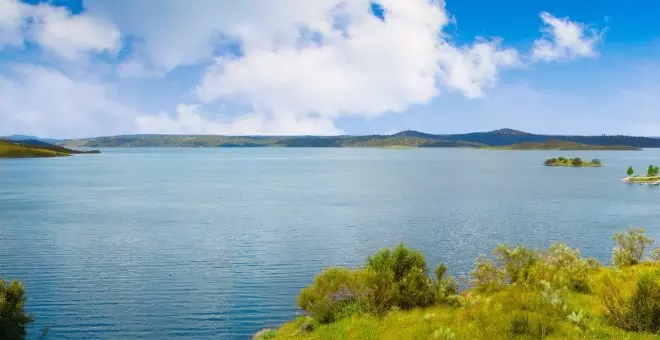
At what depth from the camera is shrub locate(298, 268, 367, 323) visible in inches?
1172

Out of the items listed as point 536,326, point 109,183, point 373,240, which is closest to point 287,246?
point 373,240

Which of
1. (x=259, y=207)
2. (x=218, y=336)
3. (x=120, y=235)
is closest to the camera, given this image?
(x=218, y=336)

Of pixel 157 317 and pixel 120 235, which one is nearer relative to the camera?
pixel 157 317

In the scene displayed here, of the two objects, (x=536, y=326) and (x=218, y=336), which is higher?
(x=536, y=326)

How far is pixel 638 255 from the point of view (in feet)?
133

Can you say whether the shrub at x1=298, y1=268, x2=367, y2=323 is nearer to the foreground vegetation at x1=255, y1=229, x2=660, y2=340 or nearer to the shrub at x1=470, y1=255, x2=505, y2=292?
the foreground vegetation at x1=255, y1=229, x2=660, y2=340

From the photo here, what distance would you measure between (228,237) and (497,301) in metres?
53.0

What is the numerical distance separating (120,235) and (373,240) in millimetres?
35024

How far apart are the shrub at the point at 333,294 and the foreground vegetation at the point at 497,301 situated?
6 centimetres

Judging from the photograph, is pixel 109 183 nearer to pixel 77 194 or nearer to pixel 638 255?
pixel 77 194

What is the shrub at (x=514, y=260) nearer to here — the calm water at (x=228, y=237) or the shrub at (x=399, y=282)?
the shrub at (x=399, y=282)

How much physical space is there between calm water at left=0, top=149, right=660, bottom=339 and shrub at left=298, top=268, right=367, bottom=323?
7.42 metres

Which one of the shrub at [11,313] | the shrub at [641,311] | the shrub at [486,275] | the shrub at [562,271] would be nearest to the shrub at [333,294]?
the shrub at [486,275]

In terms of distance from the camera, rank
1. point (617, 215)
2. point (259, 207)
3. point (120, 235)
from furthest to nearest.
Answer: point (259, 207), point (617, 215), point (120, 235)
